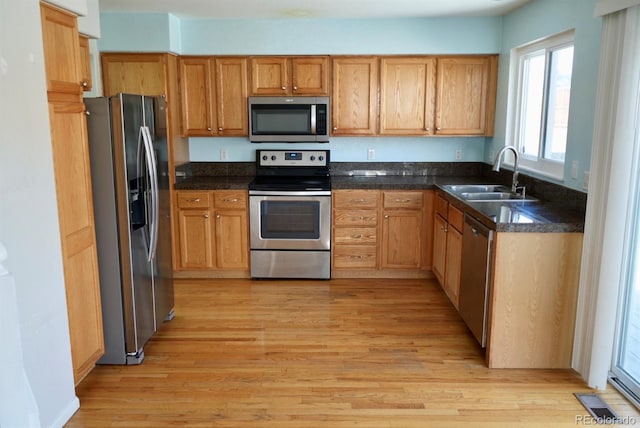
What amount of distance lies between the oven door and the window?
69.0 inches

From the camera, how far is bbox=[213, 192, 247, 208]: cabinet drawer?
444 centimetres

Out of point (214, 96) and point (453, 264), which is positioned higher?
point (214, 96)

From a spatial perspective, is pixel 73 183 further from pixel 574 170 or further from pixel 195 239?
pixel 574 170

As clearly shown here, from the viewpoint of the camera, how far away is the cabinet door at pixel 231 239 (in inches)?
176

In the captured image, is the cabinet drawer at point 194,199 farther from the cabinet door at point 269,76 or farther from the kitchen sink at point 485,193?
the kitchen sink at point 485,193

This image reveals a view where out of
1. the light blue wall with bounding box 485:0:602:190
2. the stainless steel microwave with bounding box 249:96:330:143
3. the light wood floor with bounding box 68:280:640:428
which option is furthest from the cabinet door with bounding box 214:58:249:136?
the light blue wall with bounding box 485:0:602:190

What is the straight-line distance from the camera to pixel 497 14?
14.3 feet

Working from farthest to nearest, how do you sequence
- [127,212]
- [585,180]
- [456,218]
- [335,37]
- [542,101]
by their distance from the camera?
[335,37]
[542,101]
[456,218]
[585,180]
[127,212]

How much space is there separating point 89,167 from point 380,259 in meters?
2.71

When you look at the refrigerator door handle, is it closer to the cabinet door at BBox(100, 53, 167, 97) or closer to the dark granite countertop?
the dark granite countertop

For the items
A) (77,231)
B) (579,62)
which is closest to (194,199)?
(77,231)

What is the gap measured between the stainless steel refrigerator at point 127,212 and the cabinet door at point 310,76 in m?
1.64

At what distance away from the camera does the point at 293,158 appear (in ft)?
16.1

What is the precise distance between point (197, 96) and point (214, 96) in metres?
0.16
